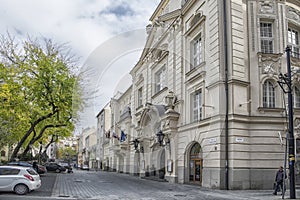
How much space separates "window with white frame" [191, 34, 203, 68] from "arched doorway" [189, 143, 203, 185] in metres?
6.21

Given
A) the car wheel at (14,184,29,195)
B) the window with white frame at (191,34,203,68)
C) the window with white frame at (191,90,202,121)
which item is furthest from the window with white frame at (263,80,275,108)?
the car wheel at (14,184,29,195)

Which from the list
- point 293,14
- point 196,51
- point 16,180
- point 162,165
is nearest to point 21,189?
point 16,180

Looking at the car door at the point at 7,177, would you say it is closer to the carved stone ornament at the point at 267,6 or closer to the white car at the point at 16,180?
the white car at the point at 16,180

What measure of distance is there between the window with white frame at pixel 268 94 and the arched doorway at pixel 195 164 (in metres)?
5.59

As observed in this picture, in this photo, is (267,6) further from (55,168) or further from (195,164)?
(55,168)

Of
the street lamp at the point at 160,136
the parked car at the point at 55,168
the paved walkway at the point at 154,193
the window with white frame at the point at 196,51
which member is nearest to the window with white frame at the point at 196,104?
the window with white frame at the point at 196,51

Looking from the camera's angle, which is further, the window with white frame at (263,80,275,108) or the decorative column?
the decorative column

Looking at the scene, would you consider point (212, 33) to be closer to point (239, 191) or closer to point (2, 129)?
point (239, 191)

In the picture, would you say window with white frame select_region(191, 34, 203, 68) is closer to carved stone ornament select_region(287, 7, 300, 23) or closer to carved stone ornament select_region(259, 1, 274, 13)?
carved stone ornament select_region(259, 1, 274, 13)

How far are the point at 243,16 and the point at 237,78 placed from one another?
4435 mm

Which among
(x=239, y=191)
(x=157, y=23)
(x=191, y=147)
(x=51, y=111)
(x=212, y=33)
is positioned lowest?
(x=239, y=191)

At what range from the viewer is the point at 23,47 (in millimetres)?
28234

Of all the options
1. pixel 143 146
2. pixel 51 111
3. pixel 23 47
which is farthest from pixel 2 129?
pixel 143 146

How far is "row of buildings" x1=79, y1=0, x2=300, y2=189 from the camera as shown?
2202 centimetres
